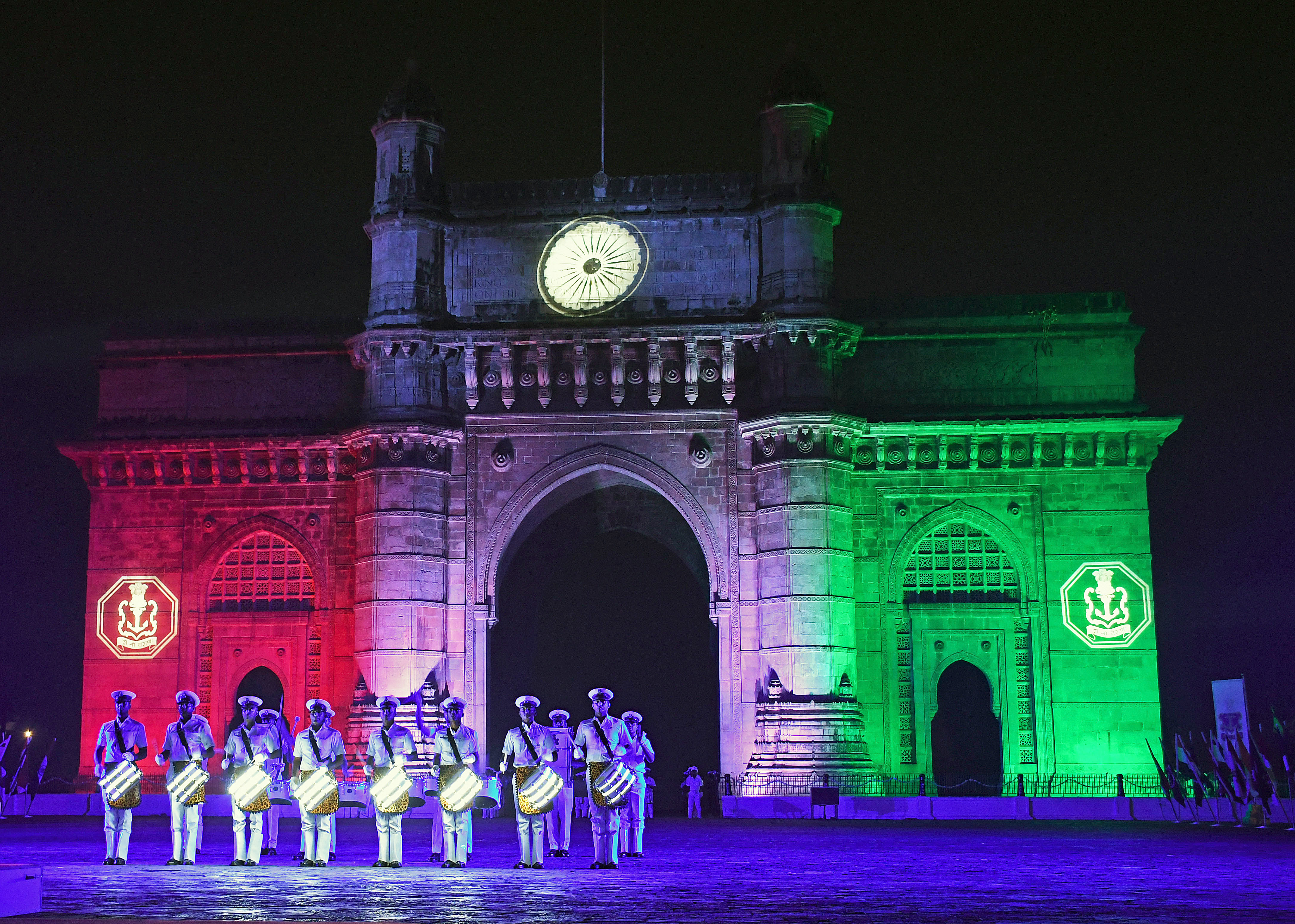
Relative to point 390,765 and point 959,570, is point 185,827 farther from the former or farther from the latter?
point 959,570

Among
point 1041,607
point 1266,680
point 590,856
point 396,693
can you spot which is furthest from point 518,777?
point 1266,680

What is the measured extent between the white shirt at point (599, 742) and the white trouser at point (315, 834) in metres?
3.51

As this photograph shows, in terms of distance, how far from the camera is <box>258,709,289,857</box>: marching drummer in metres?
22.9

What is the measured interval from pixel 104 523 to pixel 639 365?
13853 mm

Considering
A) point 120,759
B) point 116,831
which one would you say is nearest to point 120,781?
point 120,759

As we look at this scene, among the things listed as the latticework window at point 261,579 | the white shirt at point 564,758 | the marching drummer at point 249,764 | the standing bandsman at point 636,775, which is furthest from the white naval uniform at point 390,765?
the latticework window at point 261,579

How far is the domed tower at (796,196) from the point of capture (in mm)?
38219

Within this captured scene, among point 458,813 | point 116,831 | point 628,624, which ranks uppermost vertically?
point 628,624

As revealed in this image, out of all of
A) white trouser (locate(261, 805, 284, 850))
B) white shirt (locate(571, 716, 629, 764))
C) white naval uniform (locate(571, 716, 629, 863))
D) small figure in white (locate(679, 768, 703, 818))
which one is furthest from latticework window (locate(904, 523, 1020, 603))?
white trouser (locate(261, 805, 284, 850))

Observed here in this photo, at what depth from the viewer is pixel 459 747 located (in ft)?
72.5

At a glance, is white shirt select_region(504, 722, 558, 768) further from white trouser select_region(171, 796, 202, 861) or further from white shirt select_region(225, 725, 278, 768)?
white trouser select_region(171, 796, 202, 861)

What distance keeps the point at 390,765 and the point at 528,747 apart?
6.10 ft

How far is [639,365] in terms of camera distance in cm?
3891

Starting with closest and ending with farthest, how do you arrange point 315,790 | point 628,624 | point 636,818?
point 315,790
point 636,818
point 628,624
